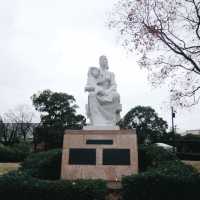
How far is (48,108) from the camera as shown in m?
37.1

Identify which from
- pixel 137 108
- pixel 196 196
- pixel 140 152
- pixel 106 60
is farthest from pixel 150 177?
pixel 137 108

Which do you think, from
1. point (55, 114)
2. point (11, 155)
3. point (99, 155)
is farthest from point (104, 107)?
point (55, 114)

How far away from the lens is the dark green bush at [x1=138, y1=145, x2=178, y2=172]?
34.1ft

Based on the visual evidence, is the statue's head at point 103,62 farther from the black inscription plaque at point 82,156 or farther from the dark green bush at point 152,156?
the black inscription plaque at point 82,156

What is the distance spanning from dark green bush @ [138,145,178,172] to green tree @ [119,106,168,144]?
95.0 ft

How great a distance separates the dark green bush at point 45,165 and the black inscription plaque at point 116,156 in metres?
1.80

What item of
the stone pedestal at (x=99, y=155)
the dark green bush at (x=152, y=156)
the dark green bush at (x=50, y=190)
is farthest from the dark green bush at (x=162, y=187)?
the dark green bush at (x=152, y=156)

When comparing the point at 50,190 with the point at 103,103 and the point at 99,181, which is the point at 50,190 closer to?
the point at 99,181

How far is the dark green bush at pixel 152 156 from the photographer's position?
34.1ft

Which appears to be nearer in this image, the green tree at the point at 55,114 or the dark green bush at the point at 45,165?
the dark green bush at the point at 45,165

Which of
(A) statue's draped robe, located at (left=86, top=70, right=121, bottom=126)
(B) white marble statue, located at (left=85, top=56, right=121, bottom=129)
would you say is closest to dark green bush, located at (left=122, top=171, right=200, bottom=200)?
(B) white marble statue, located at (left=85, top=56, right=121, bottom=129)

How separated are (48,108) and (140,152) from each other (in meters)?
26.4

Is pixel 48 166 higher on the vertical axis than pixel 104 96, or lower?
lower

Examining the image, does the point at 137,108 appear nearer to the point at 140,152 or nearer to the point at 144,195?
the point at 140,152
